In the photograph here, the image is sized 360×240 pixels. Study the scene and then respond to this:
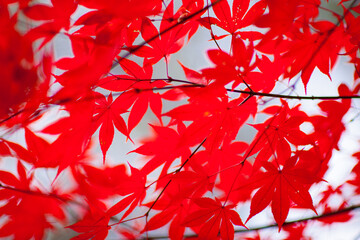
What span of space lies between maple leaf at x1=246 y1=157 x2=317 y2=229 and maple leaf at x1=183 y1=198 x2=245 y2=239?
0.08 m

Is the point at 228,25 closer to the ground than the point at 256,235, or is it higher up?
higher up

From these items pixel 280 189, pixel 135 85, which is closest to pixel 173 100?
pixel 135 85

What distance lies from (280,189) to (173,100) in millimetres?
420

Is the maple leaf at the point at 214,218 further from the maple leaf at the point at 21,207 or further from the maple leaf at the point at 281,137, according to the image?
the maple leaf at the point at 21,207

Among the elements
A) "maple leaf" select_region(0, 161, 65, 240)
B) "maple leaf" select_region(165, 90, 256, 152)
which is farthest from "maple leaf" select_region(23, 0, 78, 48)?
"maple leaf" select_region(0, 161, 65, 240)

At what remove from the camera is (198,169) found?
2.77ft

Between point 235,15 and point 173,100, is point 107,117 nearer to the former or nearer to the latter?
point 173,100

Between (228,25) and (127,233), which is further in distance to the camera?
(127,233)

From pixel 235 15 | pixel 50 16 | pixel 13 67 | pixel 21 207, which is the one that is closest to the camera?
pixel 13 67

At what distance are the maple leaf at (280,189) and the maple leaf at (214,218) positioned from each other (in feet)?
0.26

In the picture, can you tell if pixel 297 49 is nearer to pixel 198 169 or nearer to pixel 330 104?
pixel 330 104

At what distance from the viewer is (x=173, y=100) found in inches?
31.9

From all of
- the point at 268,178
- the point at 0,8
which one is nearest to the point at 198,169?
the point at 268,178

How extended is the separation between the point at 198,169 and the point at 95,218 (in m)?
0.39
